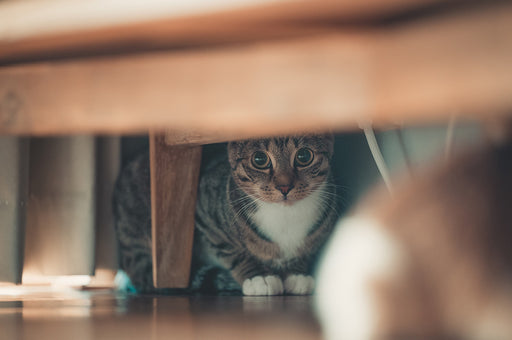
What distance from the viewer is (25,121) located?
549mm

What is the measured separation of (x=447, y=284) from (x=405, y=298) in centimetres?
6

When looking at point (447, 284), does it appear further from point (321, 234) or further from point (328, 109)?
point (321, 234)

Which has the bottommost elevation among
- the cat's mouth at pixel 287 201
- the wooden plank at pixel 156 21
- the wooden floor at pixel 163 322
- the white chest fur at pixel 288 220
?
the wooden floor at pixel 163 322

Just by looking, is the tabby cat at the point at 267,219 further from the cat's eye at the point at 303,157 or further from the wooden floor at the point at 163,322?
the wooden floor at the point at 163,322

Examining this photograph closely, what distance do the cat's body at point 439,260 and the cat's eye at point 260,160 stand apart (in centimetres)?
113

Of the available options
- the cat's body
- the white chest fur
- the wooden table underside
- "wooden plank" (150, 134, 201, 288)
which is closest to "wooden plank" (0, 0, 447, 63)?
the wooden table underside

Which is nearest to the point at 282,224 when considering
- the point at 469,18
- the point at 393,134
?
the point at 393,134

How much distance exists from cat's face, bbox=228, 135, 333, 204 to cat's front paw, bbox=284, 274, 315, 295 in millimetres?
270

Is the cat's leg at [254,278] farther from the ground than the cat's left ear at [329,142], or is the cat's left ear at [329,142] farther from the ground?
the cat's left ear at [329,142]

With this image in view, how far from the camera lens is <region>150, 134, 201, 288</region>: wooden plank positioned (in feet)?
6.15

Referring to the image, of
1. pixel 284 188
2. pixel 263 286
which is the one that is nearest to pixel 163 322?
pixel 263 286

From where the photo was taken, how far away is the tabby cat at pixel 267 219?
74.0 inches

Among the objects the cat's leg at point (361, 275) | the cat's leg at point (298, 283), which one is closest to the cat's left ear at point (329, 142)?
the cat's leg at point (298, 283)

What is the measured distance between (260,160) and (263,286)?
0.46 meters
